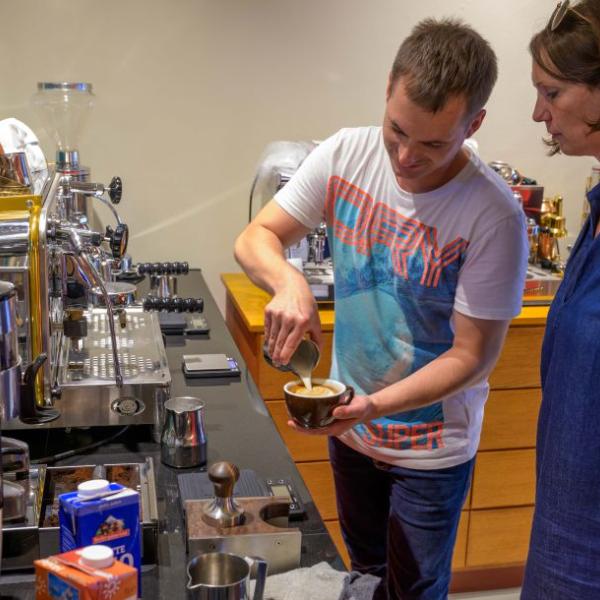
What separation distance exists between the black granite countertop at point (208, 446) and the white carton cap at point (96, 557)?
0.69ft

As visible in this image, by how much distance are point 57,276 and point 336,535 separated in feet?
5.22

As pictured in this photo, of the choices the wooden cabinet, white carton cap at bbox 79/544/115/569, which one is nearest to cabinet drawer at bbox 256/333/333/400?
the wooden cabinet

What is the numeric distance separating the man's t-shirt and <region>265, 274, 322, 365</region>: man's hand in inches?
6.9

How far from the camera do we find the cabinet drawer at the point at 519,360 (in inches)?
107

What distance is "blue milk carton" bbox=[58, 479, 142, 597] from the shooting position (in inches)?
38.8

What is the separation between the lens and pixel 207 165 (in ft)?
10.2

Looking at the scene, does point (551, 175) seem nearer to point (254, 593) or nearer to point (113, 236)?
point (113, 236)

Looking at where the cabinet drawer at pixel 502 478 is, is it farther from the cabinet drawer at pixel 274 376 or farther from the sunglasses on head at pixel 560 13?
the sunglasses on head at pixel 560 13

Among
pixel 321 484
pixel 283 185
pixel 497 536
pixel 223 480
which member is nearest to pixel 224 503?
pixel 223 480

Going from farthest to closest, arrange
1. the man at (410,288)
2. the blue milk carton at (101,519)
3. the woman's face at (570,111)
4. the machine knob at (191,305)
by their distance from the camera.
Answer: the machine knob at (191,305)
the man at (410,288)
the woman's face at (570,111)
the blue milk carton at (101,519)

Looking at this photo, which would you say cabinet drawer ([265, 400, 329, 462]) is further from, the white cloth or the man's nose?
the white cloth

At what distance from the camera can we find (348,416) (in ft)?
4.31

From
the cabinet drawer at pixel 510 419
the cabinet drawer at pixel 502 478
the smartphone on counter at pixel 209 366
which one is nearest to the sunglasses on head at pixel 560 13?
the smartphone on counter at pixel 209 366

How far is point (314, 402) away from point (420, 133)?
1.56ft
